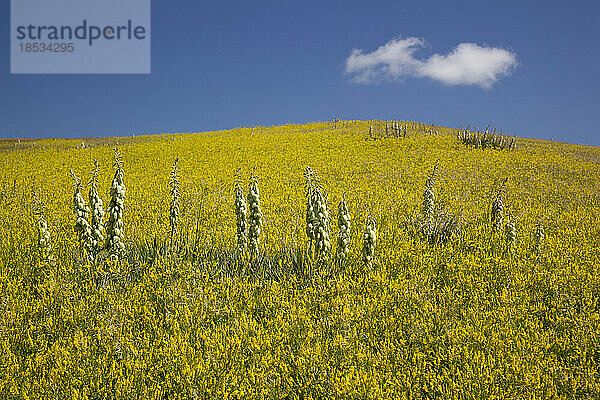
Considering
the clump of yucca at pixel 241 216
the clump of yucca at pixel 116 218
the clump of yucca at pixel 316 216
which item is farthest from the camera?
the clump of yucca at pixel 241 216

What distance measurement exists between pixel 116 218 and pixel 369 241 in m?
4.47

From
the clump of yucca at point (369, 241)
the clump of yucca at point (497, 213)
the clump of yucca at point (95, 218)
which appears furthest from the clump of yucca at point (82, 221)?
the clump of yucca at point (497, 213)

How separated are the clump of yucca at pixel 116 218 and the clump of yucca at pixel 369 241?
4.31 m

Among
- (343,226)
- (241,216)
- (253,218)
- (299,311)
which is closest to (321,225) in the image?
(343,226)

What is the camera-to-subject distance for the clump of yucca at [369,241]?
642cm

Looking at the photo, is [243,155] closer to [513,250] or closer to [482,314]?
[513,250]

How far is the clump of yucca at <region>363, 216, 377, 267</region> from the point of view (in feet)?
21.1

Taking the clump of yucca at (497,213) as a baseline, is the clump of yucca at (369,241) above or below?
below

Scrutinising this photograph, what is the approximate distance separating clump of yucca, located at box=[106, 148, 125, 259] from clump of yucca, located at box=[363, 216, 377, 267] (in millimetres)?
4313

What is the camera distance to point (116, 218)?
21.7 ft

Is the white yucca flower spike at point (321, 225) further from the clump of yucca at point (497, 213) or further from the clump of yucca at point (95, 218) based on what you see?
the clump of yucca at point (497, 213)

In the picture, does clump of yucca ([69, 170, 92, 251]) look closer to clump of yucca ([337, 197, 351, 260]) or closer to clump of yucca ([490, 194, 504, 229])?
clump of yucca ([337, 197, 351, 260])

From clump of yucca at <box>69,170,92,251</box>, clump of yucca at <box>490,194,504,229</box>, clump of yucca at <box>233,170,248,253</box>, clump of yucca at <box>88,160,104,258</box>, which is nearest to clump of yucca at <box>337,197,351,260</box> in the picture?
clump of yucca at <box>233,170,248,253</box>

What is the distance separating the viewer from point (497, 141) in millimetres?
25016
